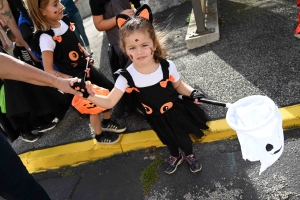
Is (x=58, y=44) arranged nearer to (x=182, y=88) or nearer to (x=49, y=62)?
(x=49, y=62)

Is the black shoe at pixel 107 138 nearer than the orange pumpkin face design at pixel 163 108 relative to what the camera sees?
No

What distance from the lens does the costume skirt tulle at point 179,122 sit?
228cm

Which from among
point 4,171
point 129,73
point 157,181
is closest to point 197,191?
point 157,181

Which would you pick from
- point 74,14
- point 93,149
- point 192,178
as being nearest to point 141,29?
point 192,178

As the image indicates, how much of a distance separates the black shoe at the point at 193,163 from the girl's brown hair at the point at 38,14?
172cm

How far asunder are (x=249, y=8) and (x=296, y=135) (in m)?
2.87

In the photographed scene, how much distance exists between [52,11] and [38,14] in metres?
0.12

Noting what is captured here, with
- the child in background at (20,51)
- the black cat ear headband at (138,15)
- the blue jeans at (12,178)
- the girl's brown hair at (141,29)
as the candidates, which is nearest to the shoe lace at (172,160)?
the girl's brown hair at (141,29)

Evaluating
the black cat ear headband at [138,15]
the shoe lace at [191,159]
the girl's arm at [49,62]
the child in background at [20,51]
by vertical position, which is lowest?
the shoe lace at [191,159]

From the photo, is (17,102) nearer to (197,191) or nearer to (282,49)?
(197,191)

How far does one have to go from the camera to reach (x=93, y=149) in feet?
10.1

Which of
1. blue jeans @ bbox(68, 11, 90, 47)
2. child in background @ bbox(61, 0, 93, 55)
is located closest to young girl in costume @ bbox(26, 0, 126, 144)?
child in background @ bbox(61, 0, 93, 55)

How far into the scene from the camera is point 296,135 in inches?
99.6

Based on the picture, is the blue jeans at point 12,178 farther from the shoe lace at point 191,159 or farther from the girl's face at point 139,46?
the shoe lace at point 191,159
